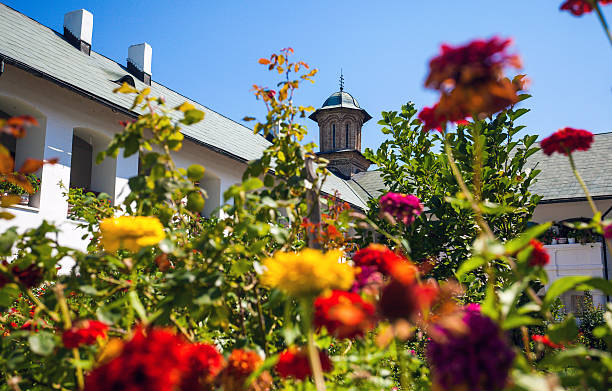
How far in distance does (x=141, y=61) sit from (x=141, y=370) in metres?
13.5

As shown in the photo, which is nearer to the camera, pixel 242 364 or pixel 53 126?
pixel 242 364

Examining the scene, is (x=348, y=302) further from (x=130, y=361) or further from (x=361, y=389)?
(x=130, y=361)

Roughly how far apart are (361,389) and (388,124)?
2784 millimetres

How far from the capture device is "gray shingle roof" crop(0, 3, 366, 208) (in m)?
7.41

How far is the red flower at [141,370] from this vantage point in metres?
0.59

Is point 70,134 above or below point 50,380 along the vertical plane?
above

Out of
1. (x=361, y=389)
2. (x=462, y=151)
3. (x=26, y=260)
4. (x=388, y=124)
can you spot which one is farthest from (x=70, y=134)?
(x=361, y=389)

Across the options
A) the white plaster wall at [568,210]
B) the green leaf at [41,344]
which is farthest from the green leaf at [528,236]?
the white plaster wall at [568,210]

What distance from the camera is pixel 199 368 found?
0.84 meters

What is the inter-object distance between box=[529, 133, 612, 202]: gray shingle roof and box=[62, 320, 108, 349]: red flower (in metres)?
15.3

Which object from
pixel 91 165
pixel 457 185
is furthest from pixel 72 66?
pixel 457 185

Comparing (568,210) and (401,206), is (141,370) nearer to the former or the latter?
(401,206)

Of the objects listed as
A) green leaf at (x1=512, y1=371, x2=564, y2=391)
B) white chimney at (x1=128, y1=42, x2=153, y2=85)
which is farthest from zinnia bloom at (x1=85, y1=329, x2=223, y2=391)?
white chimney at (x1=128, y1=42, x2=153, y2=85)

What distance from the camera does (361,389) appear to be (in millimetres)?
1177
